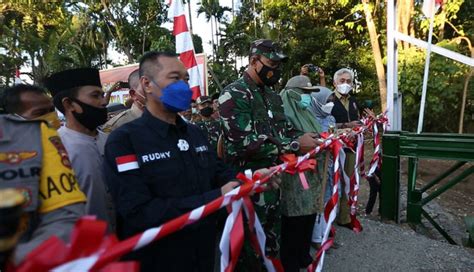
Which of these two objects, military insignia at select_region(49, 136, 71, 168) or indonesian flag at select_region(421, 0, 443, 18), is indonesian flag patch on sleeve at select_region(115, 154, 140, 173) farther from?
indonesian flag at select_region(421, 0, 443, 18)

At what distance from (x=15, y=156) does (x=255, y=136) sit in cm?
163

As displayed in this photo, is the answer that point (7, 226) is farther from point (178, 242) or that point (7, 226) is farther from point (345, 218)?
point (345, 218)

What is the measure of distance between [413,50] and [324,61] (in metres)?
5.21

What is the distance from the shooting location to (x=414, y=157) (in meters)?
4.56

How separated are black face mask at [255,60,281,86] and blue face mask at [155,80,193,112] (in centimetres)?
99

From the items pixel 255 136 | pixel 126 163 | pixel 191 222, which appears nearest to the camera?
pixel 191 222

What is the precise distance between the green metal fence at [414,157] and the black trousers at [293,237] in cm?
209

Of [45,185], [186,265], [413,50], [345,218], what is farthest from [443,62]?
[45,185]

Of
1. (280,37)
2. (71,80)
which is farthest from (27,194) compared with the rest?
(280,37)

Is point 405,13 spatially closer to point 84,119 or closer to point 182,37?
point 182,37

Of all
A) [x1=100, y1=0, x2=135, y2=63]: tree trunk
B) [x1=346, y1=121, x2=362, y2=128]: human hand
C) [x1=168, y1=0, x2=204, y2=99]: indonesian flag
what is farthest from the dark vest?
[x1=100, y1=0, x2=135, y2=63]: tree trunk

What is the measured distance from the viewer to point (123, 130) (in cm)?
184

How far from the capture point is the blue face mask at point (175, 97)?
6.33ft

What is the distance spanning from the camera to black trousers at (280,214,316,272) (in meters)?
3.04
